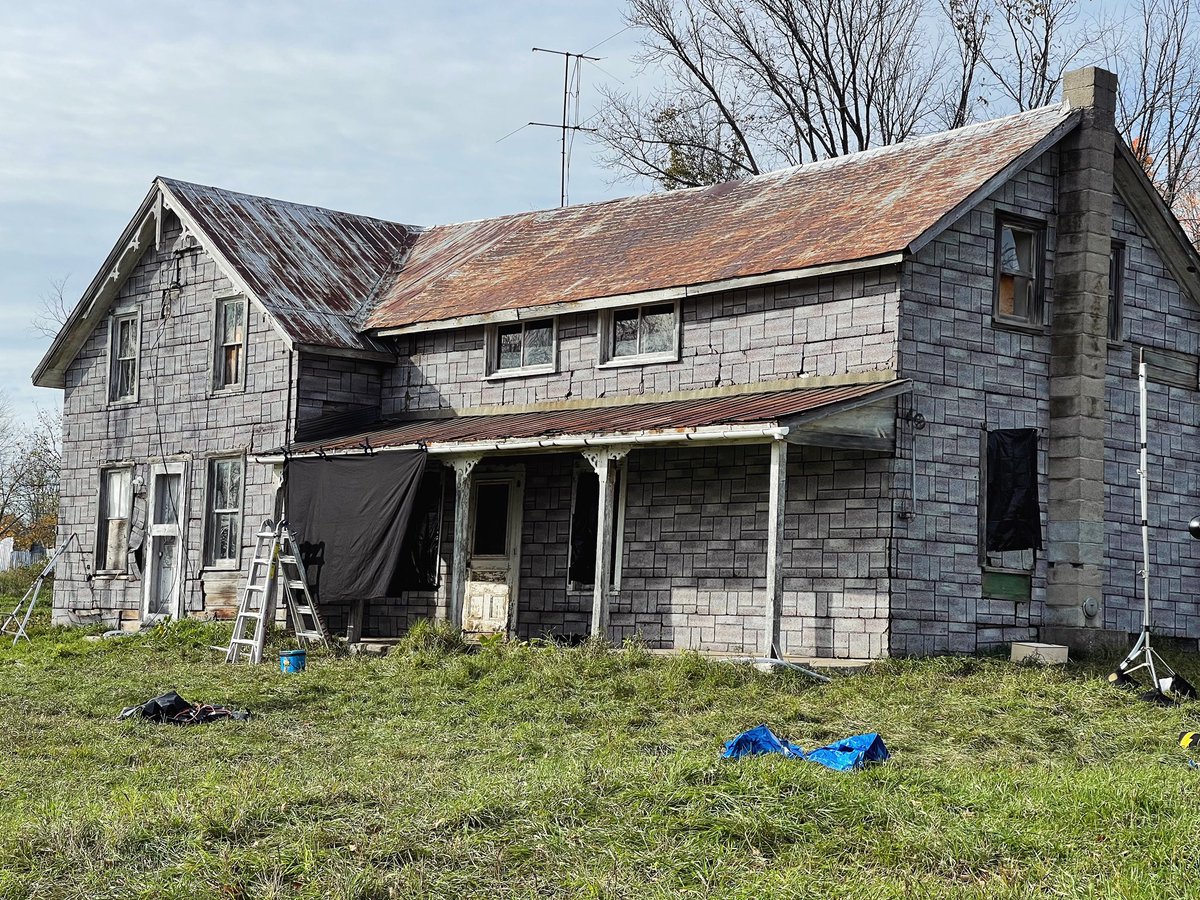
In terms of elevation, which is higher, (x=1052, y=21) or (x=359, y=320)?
(x=1052, y=21)

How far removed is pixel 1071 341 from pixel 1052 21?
52.7 feet

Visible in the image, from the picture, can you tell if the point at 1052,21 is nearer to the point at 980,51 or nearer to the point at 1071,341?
the point at 980,51

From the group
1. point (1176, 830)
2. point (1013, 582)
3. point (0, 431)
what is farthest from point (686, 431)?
point (0, 431)

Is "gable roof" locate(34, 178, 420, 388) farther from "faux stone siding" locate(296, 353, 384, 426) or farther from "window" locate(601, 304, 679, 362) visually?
"window" locate(601, 304, 679, 362)

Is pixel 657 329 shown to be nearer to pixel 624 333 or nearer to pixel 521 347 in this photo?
pixel 624 333

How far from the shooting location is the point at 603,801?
25.7 feet

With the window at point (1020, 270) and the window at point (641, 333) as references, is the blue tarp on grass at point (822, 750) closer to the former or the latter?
the window at point (1020, 270)

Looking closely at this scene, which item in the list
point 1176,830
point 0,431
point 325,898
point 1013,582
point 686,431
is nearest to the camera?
point 325,898

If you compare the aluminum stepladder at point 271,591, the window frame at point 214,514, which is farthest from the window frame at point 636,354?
the window frame at point 214,514

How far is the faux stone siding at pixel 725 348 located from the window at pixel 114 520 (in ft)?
19.1

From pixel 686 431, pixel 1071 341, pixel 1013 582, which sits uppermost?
pixel 1071 341

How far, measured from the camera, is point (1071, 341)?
17500 mm

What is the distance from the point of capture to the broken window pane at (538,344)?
19888mm

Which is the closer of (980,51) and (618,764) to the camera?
(618,764)
